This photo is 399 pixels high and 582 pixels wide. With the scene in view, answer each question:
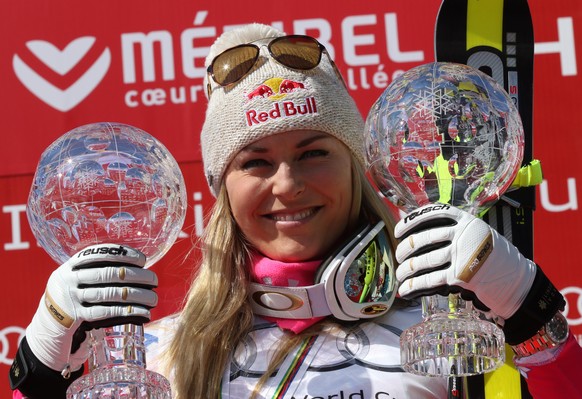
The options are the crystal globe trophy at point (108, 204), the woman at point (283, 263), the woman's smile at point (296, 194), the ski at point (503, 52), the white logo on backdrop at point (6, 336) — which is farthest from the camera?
the white logo on backdrop at point (6, 336)

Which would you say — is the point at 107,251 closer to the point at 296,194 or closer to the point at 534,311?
the point at 296,194

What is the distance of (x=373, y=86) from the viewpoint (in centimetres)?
360

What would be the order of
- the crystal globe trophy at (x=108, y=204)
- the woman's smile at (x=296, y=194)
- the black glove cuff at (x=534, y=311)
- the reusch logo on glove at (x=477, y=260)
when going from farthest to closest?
the woman's smile at (x=296, y=194) → the crystal globe trophy at (x=108, y=204) → the black glove cuff at (x=534, y=311) → the reusch logo on glove at (x=477, y=260)

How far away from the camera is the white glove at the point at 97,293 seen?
6.80 ft

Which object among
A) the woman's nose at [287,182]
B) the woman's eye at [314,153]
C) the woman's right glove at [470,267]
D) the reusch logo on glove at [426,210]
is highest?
the woman's eye at [314,153]

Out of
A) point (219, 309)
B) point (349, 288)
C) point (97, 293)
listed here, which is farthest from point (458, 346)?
point (219, 309)

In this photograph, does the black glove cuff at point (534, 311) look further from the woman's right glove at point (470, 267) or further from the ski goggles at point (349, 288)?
the ski goggles at point (349, 288)

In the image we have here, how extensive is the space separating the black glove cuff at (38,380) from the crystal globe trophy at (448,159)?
725mm

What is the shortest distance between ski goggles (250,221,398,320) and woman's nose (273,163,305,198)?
0.17 meters

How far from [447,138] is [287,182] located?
564mm

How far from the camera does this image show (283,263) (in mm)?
2611

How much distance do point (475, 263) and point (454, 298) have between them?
0.43 ft

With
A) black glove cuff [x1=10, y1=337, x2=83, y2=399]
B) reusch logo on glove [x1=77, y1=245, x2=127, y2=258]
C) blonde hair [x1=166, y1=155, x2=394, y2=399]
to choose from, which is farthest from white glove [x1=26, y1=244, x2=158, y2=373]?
blonde hair [x1=166, y1=155, x2=394, y2=399]

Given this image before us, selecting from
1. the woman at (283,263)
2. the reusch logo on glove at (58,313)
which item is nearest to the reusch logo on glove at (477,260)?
the woman at (283,263)
